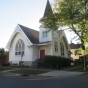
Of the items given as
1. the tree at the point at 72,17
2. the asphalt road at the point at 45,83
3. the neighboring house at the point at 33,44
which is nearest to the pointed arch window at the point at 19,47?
the neighboring house at the point at 33,44

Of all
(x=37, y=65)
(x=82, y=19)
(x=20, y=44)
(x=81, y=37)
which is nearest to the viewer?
(x=82, y=19)

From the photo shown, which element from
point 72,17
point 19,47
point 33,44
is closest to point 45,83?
point 72,17

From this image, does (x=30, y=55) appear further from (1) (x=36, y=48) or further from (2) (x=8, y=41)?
(2) (x=8, y=41)

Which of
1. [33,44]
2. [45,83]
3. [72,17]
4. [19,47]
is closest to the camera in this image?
[45,83]

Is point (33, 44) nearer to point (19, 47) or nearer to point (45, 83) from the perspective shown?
point (19, 47)

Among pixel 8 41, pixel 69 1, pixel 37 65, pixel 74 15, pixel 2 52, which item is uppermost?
pixel 69 1

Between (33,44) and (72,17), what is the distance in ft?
32.6

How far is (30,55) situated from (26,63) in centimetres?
189

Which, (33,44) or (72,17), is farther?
(33,44)

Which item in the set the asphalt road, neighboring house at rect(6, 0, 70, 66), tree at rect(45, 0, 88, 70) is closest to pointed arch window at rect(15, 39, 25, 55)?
neighboring house at rect(6, 0, 70, 66)

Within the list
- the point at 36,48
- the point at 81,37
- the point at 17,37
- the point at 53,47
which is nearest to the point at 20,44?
the point at 17,37

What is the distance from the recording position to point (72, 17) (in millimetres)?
22406

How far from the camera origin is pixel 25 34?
30.8 meters

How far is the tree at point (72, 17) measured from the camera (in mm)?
22234
